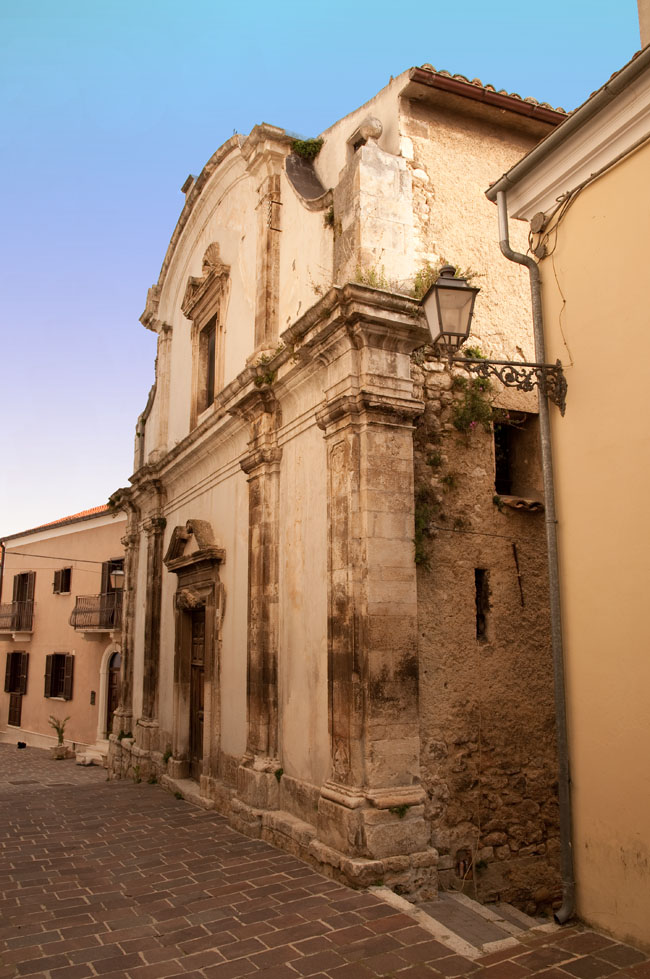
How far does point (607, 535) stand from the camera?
514 cm

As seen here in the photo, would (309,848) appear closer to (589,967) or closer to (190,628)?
(589,967)

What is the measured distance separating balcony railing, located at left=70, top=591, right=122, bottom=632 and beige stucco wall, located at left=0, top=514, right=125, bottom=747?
1.14 ft

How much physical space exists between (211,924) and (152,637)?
792 centimetres

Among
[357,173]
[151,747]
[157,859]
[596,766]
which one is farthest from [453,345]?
[151,747]

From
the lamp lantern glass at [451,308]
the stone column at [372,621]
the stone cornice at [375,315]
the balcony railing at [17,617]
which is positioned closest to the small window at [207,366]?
the stone cornice at [375,315]

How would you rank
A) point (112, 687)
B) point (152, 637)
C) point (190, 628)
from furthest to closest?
1. point (112, 687)
2. point (152, 637)
3. point (190, 628)

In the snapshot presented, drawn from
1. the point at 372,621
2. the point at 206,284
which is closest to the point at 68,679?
the point at 206,284

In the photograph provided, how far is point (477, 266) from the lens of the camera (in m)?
7.66

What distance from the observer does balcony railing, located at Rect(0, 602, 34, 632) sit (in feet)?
75.5

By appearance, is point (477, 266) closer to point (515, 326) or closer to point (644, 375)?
point (515, 326)

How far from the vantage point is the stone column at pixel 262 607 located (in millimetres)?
7617

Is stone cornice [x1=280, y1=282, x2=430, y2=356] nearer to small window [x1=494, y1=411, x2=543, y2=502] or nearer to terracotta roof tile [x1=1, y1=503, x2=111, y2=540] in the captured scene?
small window [x1=494, y1=411, x2=543, y2=502]

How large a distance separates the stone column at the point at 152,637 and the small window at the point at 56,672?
8933 millimetres

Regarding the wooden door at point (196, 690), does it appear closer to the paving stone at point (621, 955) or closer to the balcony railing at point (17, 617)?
the paving stone at point (621, 955)
